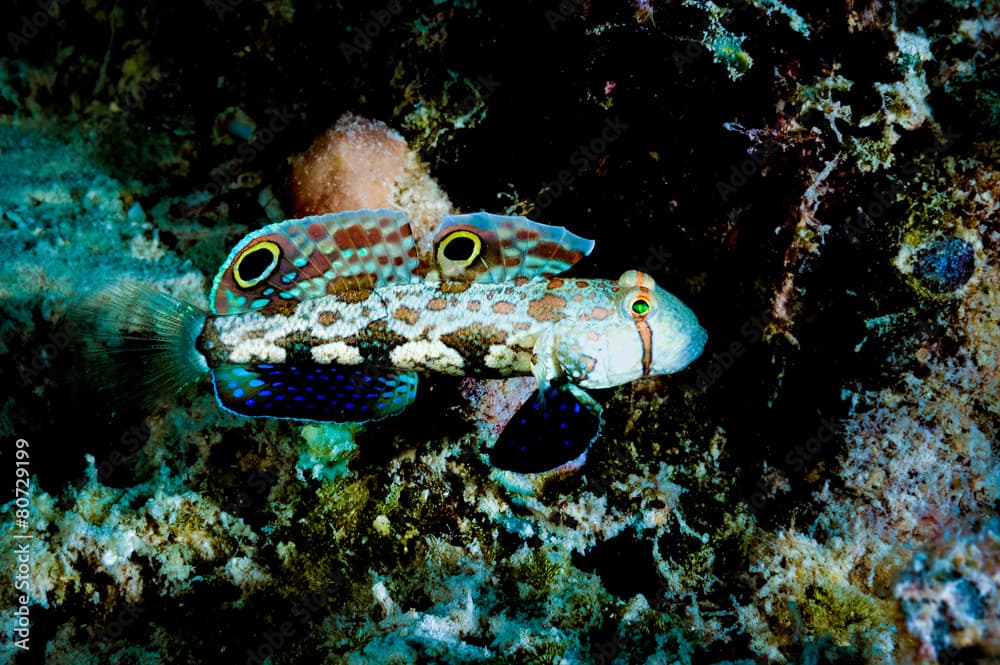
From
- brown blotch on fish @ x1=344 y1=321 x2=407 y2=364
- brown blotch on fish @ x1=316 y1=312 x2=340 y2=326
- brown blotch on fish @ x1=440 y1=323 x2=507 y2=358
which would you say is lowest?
brown blotch on fish @ x1=344 y1=321 x2=407 y2=364

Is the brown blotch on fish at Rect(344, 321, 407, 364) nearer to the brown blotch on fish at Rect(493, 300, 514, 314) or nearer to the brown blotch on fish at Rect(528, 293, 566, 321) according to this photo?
the brown blotch on fish at Rect(493, 300, 514, 314)

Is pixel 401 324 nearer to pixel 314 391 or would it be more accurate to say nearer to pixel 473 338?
pixel 473 338

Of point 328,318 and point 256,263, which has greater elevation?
point 256,263

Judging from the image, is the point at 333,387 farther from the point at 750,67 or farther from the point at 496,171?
the point at 750,67

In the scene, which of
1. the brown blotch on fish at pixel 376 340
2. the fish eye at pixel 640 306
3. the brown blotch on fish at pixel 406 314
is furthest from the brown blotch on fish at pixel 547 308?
the brown blotch on fish at pixel 376 340

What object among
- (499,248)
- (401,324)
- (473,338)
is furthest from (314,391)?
(499,248)

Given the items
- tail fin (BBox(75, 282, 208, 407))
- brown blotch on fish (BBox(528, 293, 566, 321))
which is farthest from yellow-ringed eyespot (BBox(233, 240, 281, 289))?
brown blotch on fish (BBox(528, 293, 566, 321))

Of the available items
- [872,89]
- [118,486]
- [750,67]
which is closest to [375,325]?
[118,486]
